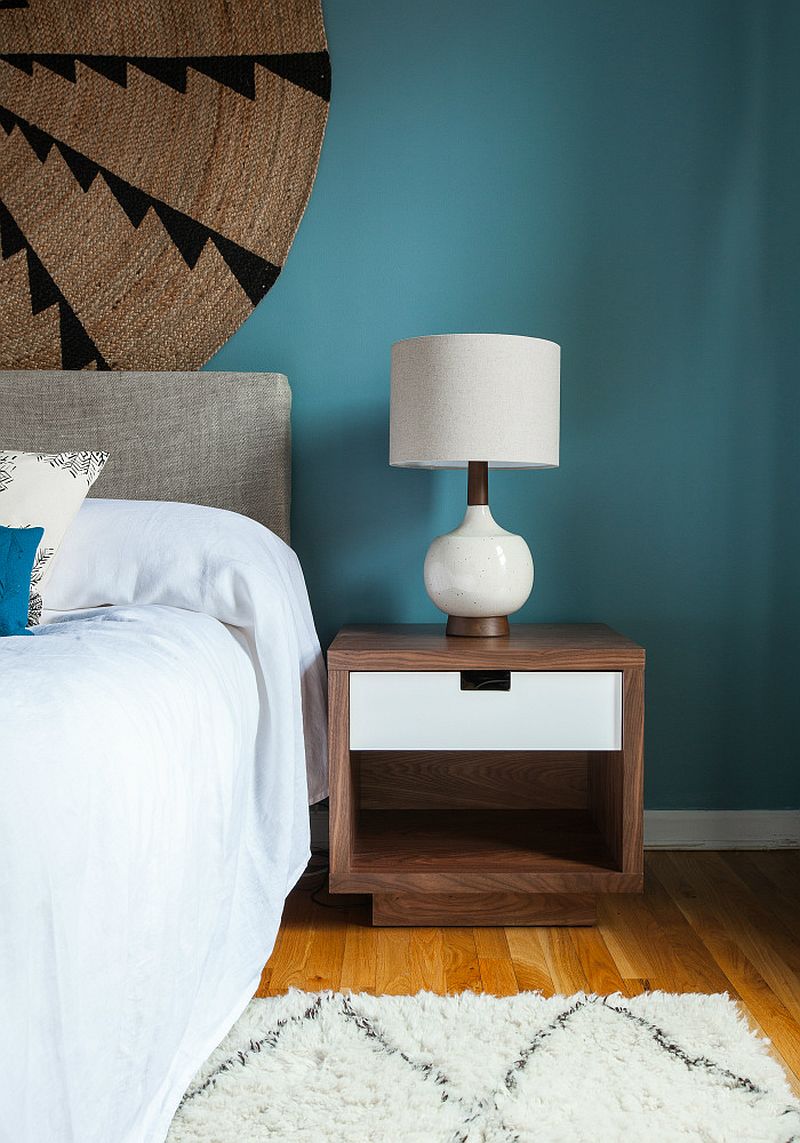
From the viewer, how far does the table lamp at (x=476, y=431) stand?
1824 millimetres

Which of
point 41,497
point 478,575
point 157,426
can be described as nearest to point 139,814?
point 41,497

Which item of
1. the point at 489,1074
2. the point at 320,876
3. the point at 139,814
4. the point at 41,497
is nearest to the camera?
the point at 139,814

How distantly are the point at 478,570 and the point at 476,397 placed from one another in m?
0.33

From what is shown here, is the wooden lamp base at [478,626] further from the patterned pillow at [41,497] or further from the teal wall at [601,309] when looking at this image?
the patterned pillow at [41,497]

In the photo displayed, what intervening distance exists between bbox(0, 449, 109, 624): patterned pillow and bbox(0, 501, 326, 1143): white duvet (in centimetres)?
6

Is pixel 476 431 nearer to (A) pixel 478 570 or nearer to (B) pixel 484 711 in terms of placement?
(A) pixel 478 570

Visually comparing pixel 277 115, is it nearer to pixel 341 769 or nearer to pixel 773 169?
pixel 773 169

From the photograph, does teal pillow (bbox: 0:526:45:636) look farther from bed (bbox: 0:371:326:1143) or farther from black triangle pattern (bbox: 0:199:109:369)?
black triangle pattern (bbox: 0:199:109:369)

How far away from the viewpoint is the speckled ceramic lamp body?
189 centimetres

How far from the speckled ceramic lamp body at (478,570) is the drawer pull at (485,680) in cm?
15

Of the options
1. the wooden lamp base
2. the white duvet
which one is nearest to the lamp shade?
the wooden lamp base

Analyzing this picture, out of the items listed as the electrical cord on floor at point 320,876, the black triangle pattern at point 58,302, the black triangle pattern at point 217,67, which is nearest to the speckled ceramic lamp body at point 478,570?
the electrical cord on floor at point 320,876

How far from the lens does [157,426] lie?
7.07 ft

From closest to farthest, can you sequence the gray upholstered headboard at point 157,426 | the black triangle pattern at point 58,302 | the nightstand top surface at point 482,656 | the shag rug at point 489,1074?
1. the shag rug at point 489,1074
2. the nightstand top surface at point 482,656
3. the gray upholstered headboard at point 157,426
4. the black triangle pattern at point 58,302
